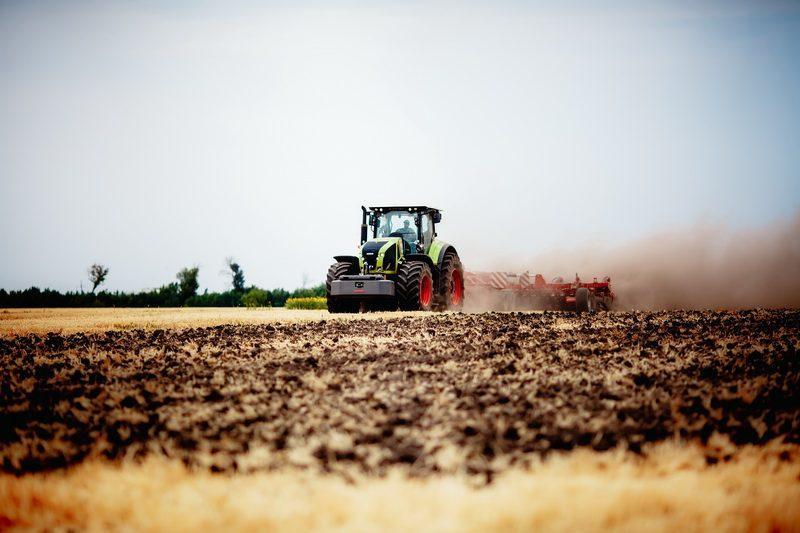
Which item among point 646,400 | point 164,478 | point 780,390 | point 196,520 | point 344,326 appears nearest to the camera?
point 196,520

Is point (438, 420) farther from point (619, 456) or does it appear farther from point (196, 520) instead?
point (196, 520)

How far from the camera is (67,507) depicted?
3.38 metres

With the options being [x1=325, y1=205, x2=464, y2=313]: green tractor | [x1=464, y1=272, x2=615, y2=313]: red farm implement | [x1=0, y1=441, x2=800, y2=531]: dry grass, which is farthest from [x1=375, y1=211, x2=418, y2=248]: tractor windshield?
[x1=0, y1=441, x2=800, y2=531]: dry grass

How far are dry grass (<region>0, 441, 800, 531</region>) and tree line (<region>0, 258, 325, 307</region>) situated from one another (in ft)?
90.5

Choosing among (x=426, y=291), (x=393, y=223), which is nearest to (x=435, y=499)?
(x=426, y=291)

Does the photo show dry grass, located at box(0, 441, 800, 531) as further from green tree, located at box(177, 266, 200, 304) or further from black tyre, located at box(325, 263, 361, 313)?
green tree, located at box(177, 266, 200, 304)

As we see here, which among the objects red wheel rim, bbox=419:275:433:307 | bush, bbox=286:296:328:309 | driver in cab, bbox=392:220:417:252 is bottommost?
bush, bbox=286:296:328:309

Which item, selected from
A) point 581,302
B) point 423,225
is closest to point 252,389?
point 423,225

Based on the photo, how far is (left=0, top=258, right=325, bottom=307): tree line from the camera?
27875 mm

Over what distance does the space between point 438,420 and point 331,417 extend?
0.76m

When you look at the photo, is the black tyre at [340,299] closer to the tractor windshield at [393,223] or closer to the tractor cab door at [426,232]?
the tractor windshield at [393,223]

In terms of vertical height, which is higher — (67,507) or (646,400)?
(646,400)

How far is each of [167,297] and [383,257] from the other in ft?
62.0

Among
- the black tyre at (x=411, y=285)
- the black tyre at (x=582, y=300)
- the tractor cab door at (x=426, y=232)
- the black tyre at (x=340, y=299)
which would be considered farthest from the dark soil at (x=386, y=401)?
the black tyre at (x=582, y=300)
